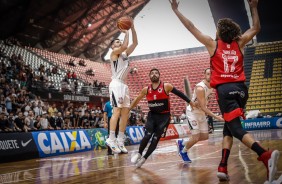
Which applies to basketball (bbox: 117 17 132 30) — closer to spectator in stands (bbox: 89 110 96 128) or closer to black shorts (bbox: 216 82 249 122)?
black shorts (bbox: 216 82 249 122)

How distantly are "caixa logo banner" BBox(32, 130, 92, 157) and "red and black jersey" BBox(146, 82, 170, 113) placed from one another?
17.9ft

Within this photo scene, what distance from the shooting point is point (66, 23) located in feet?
88.2

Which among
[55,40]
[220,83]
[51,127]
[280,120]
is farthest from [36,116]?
[55,40]

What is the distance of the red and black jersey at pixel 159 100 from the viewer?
540cm

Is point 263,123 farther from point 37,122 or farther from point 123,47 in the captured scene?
point 123,47

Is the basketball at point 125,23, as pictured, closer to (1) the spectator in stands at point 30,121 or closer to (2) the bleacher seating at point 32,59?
(1) the spectator in stands at point 30,121

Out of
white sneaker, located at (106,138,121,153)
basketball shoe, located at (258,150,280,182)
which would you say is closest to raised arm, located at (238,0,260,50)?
basketball shoe, located at (258,150,280,182)

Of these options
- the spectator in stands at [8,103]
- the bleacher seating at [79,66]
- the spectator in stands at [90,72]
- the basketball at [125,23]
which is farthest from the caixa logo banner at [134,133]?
the spectator in stands at [90,72]

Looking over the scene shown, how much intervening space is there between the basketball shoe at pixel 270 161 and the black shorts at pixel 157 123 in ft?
8.16

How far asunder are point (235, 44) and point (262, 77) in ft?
76.6

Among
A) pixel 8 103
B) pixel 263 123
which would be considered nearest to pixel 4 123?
pixel 8 103

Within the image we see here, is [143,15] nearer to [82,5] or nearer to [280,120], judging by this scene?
[82,5]

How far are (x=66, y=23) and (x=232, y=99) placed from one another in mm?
25343

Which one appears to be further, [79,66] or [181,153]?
[79,66]
